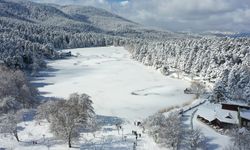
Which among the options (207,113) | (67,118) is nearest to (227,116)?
(207,113)

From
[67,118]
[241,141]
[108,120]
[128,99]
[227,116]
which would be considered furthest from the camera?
[128,99]

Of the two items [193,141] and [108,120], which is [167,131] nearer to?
[193,141]

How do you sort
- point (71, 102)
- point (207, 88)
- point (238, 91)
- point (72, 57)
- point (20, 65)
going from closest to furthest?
point (71, 102), point (238, 91), point (207, 88), point (20, 65), point (72, 57)

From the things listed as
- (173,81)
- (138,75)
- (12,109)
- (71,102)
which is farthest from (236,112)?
(138,75)

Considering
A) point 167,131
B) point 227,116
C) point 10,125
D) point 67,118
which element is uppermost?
point 67,118

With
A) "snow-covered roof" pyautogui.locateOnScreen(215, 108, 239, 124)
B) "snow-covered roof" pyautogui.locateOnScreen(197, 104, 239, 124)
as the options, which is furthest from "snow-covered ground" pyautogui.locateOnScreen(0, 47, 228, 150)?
"snow-covered roof" pyautogui.locateOnScreen(215, 108, 239, 124)

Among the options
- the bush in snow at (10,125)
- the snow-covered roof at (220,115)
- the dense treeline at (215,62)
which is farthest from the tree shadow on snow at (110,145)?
the dense treeline at (215,62)

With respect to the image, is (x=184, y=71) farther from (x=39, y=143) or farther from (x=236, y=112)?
(x=39, y=143)
